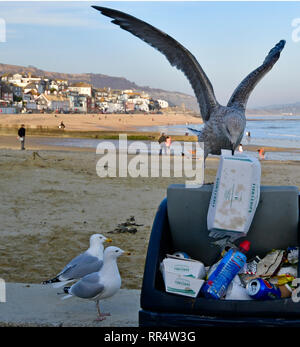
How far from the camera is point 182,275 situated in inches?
102

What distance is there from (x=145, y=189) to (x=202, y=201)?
26.5 ft

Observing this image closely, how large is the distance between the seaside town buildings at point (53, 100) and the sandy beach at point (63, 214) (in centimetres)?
8076

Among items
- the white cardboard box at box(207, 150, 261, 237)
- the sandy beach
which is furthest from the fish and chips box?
the sandy beach

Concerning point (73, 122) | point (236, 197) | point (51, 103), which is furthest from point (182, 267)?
point (51, 103)

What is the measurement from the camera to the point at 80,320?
355 centimetres

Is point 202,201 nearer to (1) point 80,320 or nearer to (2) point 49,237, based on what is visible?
(1) point 80,320

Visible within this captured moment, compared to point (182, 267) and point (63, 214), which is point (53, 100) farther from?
point (182, 267)

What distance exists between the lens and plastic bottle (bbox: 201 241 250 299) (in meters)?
2.55

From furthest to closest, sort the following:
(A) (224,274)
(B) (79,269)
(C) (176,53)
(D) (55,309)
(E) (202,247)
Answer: (C) (176,53), (B) (79,269), (D) (55,309), (E) (202,247), (A) (224,274)

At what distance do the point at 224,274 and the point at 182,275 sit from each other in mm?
229

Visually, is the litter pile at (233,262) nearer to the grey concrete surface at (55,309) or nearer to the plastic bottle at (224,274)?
the plastic bottle at (224,274)

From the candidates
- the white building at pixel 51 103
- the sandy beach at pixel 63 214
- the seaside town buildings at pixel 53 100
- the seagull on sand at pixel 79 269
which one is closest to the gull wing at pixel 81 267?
the seagull on sand at pixel 79 269
